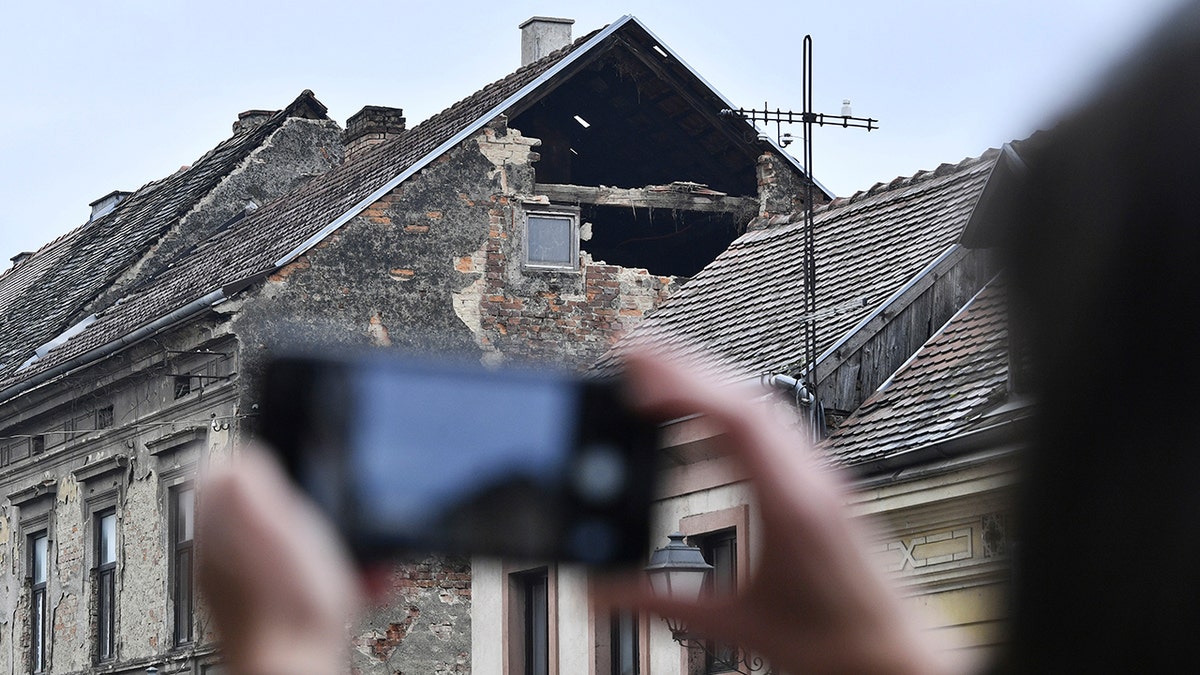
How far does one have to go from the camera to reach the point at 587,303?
59.9 feet

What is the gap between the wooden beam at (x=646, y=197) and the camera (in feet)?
59.2

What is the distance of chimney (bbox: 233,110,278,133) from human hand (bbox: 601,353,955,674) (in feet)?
76.1

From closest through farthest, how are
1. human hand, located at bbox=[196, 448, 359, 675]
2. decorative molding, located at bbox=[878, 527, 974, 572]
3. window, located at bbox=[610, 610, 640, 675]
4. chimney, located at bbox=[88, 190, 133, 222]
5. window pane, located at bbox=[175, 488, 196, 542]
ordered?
human hand, located at bbox=[196, 448, 359, 675] < decorative molding, located at bbox=[878, 527, 974, 572] < window, located at bbox=[610, 610, 640, 675] < window pane, located at bbox=[175, 488, 196, 542] < chimney, located at bbox=[88, 190, 133, 222]

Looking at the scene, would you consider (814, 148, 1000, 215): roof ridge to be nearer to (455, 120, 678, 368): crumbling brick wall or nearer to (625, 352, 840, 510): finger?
(455, 120, 678, 368): crumbling brick wall

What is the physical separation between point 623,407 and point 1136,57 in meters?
0.38

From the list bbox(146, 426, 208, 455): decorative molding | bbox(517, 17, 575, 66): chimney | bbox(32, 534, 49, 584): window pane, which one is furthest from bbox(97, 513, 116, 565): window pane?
bbox(517, 17, 575, 66): chimney

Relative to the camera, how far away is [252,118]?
78.2 feet

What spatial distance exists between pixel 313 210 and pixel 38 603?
17.5 feet

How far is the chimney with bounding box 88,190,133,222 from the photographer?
85.0ft

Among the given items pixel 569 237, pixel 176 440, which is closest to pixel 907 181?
pixel 569 237

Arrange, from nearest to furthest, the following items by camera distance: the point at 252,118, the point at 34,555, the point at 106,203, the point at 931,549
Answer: the point at 931,549, the point at 34,555, the point at 252,118, the point at 106,203

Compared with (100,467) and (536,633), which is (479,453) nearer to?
(536,633)

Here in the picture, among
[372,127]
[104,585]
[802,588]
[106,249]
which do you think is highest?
[372,127]

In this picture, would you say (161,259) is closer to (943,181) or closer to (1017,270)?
(943,181)
